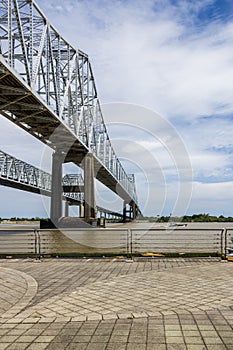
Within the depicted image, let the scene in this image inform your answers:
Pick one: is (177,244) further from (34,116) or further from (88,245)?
(34,116)

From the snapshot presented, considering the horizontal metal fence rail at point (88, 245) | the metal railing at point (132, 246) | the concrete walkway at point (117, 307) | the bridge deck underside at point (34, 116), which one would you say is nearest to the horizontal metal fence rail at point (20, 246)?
the metal railing at point (132, 246)

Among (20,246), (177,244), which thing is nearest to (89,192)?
(20,246)

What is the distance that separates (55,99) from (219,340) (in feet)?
104

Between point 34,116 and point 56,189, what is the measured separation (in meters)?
15.0

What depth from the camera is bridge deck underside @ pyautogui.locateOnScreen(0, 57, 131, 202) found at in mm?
22694

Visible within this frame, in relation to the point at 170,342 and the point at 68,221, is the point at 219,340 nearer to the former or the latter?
the point at 170,342

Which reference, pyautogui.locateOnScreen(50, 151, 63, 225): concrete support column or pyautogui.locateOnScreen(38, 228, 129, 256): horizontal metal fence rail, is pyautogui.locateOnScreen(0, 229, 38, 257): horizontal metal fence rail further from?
pyautogui.locateOnScreen(50, 151, 63, 225): concrete support column

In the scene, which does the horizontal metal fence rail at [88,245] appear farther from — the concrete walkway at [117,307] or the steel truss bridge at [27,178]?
the steel truss bridge at [27,178]

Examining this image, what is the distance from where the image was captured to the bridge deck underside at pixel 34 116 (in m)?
22.7

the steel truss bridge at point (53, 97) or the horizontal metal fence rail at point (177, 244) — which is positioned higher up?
the steel truss bridge at point (53, 97)

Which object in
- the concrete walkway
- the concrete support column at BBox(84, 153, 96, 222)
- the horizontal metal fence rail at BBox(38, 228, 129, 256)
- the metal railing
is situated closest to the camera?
the concrete walkway

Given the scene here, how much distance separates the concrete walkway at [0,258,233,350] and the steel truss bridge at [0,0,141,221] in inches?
593

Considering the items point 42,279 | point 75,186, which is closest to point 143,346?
point 42,279

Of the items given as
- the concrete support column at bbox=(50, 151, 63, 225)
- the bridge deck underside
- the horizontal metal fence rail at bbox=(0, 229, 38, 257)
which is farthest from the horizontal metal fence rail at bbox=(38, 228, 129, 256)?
the concrete support column at bbox=(50, 151, 63, 225)
